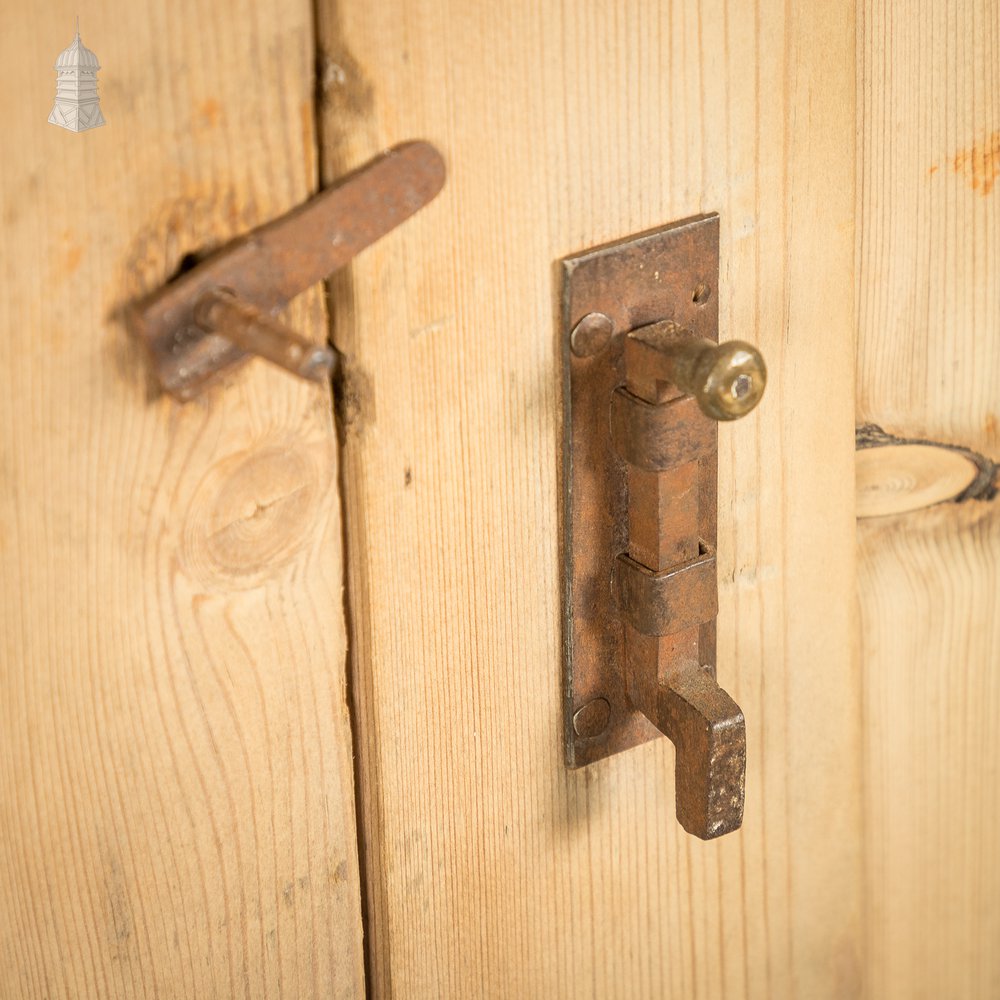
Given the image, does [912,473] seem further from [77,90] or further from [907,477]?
[77,90]

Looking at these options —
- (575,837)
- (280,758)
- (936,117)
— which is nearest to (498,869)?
(575,837)

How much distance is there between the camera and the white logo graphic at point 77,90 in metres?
0.53

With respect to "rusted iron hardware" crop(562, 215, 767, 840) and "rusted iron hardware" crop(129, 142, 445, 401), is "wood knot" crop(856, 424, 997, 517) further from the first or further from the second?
"rusted iron hardware" crop(129, 142, 445, 401)

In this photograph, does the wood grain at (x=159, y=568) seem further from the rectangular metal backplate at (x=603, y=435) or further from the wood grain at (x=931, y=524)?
the wood grain at (x=931, y=524)

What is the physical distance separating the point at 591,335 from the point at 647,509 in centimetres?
9

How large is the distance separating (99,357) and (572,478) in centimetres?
23

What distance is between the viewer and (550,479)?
0.70m

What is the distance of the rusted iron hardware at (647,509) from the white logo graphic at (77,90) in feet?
0.71

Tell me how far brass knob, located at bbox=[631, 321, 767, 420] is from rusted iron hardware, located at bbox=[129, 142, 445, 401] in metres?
0.13

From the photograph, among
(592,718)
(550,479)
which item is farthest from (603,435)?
(592,718)

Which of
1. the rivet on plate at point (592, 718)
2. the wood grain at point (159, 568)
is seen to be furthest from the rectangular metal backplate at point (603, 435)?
the wood grain at point (159, 568)

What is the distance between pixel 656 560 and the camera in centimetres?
71

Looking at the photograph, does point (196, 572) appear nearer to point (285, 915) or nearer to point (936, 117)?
point (285, 915)

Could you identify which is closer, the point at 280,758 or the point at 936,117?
the point at 280,758
